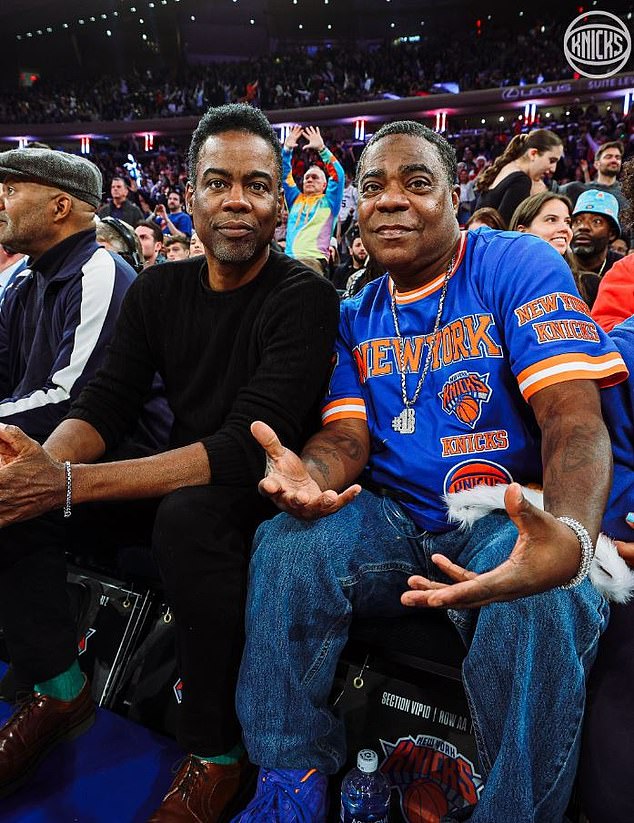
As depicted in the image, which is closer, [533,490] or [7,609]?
[533,490]

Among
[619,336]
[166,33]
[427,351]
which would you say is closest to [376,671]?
[427,351]

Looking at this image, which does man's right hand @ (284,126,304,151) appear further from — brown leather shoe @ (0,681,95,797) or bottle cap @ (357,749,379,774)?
bottle cap @ (357,749,379,774)

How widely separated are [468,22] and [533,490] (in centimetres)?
2538

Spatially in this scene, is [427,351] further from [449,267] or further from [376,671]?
[376,671]

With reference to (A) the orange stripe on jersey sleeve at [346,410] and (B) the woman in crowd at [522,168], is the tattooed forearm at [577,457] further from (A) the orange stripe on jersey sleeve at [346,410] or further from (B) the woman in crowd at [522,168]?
(B) the woman in crowd at [522,168]

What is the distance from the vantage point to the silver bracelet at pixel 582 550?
107 cm

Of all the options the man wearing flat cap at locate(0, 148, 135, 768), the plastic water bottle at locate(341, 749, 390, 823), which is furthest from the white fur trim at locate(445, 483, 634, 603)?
the man wearing flat cap at locate(0, 148, 135, 768)

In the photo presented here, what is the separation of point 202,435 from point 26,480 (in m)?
0.49

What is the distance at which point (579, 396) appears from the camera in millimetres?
1309

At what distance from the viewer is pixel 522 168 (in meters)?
3.84

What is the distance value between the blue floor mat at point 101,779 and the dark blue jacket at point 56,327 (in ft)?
3.01

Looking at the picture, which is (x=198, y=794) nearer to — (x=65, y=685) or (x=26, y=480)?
(x=65, y=685)

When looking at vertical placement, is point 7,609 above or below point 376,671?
above

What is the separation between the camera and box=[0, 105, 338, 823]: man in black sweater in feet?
4.56
